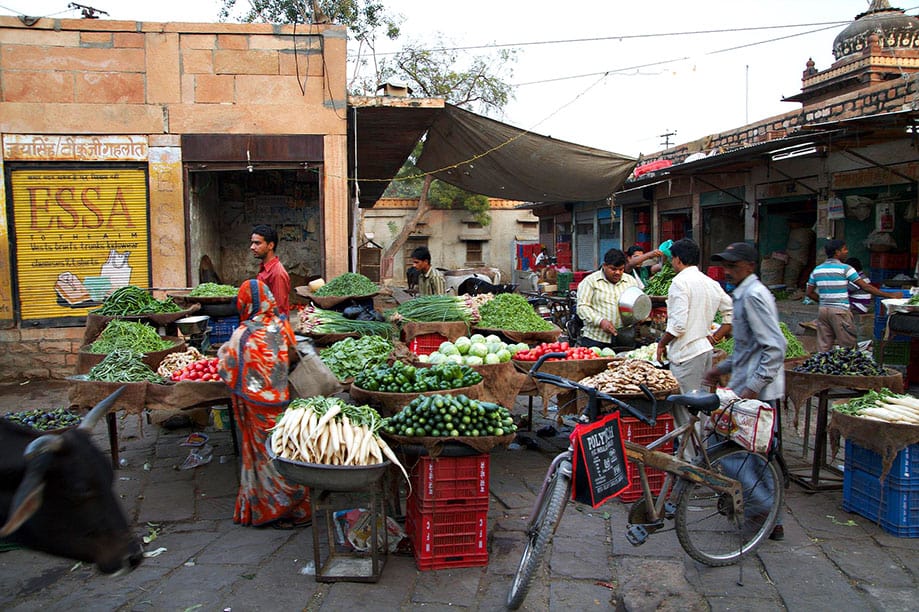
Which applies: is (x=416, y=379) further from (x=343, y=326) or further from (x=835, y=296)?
(x=835, y=296)

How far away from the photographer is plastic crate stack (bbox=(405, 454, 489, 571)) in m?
4.24

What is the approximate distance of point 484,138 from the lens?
10.7 meters

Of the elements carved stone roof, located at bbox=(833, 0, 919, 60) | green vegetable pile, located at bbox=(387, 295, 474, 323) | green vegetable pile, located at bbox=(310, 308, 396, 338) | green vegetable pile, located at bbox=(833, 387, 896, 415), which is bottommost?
green vegetable pile, located at bbox=(833, 387, 896, 415)

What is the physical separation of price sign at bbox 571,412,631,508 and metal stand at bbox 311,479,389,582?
122cm

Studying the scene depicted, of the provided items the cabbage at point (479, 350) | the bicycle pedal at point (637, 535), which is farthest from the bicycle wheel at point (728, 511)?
the cabbage at point (479, 350)

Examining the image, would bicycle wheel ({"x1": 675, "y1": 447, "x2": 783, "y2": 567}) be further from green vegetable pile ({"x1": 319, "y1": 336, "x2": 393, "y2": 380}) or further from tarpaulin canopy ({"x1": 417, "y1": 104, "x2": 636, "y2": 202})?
tarpaulin canopy ({"x1": 417, "y1": 104, "x2": 636, "y2": 202})

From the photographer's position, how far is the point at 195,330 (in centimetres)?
802

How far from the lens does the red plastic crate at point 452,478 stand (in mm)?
4238

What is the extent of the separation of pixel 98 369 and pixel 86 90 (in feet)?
19.4

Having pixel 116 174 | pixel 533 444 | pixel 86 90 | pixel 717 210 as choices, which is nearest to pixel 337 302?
pixel 533 444

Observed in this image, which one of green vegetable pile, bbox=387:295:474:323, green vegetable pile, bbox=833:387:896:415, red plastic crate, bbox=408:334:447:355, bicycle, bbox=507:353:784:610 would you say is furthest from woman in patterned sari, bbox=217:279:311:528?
green vegetable pile, bbox=833:387:896:415

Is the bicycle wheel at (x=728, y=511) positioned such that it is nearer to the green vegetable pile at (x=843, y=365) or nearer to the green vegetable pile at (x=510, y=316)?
the green vegetable pile at (x=843, y=365)

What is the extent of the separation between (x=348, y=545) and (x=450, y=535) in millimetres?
680

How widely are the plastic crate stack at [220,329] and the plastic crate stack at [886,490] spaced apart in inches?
271
